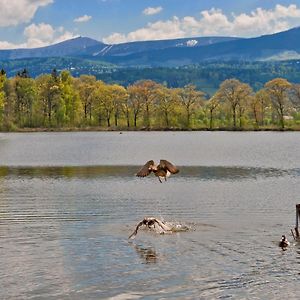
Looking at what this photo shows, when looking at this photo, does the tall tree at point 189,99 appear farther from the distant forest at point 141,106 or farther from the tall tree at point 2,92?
the tall tree at point 2,92

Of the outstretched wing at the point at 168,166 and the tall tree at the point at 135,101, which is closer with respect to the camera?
the outstretched wing at the point at 168,166

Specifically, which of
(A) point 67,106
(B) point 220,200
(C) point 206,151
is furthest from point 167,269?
(A) point 67,106

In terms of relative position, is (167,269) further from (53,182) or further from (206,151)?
(206,151)

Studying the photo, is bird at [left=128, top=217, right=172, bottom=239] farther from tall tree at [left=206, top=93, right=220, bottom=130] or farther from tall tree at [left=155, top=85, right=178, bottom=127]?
tall tree at [left=155, top=85, right=178, bottom=127]

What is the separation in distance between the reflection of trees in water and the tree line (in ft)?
397

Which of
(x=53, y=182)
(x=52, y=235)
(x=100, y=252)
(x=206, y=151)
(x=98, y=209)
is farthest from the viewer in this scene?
(x=206, y=151)

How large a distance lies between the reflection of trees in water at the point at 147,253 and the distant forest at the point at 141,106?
396 feet

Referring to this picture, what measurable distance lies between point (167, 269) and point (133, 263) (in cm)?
133

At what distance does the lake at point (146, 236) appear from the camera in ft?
58.3

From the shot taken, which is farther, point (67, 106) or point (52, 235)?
point (67, 106)

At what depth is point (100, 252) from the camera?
21.9 m

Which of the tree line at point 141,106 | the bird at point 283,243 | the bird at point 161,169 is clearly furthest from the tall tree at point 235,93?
the bird at point 283,243

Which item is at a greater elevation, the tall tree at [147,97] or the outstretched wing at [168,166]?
the tall tree at [147,97]

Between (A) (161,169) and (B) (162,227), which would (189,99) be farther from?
(A) (161,169)
